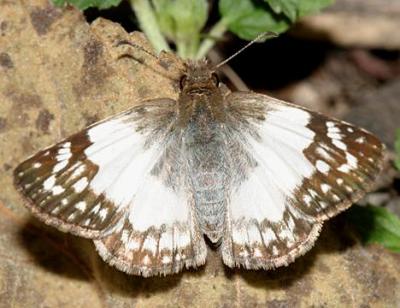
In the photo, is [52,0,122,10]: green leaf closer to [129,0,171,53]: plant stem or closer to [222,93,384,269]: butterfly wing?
[129,0,171,53]: plant stem

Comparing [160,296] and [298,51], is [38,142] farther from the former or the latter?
[298,51]

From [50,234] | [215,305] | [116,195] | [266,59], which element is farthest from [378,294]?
[266,59]

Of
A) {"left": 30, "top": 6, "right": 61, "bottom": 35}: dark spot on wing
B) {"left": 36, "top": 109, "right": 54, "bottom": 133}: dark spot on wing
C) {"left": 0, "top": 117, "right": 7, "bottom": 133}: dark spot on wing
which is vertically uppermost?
{"left": 30, "top": 6, "right": 61, "bottom": 35}: dark spot on wing

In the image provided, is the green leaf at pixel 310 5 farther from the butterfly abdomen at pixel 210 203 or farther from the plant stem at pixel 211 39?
the butterfly abdomen at pixel 210 203

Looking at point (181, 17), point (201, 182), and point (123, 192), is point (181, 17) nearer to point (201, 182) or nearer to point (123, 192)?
point (201, 182)

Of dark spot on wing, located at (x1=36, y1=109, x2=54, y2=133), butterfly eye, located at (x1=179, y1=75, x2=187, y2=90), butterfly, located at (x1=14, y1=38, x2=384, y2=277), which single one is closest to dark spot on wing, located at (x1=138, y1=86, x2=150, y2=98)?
butterfly eye, located at (x1=179, y1=75, x2=187, y2=90)

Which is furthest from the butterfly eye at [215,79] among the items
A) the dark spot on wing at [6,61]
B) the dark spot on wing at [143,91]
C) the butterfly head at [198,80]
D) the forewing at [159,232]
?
the dark spot on wing at [6,61]

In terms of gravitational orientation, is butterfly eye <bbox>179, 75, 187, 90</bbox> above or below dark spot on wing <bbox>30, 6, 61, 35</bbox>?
below
